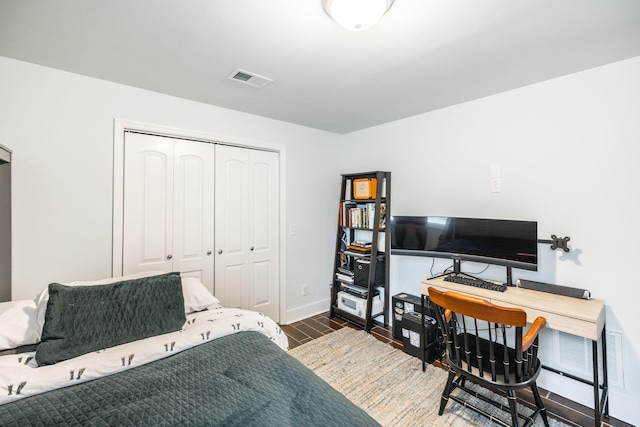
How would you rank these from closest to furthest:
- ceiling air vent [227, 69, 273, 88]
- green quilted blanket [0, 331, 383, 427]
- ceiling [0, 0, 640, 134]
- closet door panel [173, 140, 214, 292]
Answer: green quilted blanket [0, 331, 383, 427], ceiling [0, 0, 640, 134], ceiling air vent [227, 69, 273, 88], closet door panel [173, 140, 214, 292]

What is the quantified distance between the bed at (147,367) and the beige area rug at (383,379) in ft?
2.67

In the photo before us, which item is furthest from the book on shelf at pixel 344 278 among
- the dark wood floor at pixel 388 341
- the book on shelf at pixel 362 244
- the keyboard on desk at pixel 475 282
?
the keyboard on desk at pixel 475 282

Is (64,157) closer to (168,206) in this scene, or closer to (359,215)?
(168,206)

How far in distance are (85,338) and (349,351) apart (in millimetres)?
2013

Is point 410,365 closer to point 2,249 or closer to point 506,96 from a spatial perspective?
point 506,96

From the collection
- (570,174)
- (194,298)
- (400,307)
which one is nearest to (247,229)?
(194,298)

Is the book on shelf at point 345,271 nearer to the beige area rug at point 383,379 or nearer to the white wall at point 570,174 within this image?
the beige area rug at point 383,379

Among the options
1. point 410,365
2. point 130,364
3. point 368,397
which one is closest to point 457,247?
point 410,365

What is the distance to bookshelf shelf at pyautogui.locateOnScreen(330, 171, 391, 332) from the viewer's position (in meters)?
3.07

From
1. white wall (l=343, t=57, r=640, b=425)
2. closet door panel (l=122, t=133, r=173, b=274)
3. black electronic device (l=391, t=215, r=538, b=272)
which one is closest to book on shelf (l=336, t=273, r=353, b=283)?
black electronic device (l=391, t=215, r=538, b=272)

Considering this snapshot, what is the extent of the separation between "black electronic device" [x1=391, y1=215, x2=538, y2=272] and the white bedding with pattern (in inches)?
63.1

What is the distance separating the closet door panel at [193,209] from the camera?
2574 mm

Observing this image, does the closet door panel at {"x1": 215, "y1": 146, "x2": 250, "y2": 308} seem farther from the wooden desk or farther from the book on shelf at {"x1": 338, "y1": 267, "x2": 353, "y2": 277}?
the wooden desk

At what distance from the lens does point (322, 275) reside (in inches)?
145
